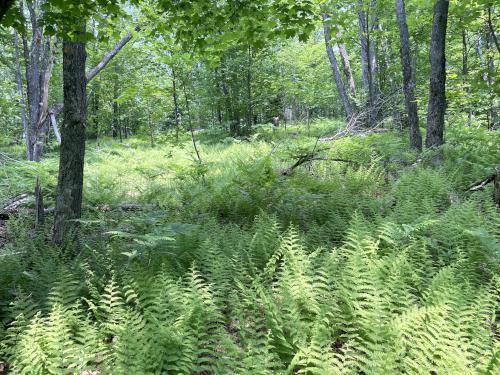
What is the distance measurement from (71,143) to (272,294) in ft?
10.5

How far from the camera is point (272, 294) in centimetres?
316

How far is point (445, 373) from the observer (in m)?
2.15

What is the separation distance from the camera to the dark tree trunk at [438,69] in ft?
22.4

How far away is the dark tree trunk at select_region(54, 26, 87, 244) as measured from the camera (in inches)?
169

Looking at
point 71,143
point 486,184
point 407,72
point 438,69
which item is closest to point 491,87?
point 438,69

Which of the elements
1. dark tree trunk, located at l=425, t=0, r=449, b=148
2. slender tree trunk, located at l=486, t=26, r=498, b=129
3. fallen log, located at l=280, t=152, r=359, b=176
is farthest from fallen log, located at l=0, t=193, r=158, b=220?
slender tree trunk, located at l=486, t=26, r=498, b=129

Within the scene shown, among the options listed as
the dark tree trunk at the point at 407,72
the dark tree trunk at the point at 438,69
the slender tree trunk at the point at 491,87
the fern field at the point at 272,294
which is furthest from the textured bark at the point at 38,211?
the dark tree trunk at the point at 407,72

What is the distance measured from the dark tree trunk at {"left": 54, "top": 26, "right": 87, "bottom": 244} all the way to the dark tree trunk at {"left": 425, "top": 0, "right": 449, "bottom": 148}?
639cm

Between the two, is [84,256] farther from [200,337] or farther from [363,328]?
[363,328]

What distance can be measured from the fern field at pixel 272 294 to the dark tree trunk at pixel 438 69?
198cm

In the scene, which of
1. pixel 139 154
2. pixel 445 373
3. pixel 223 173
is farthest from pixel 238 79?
pixel 445 373

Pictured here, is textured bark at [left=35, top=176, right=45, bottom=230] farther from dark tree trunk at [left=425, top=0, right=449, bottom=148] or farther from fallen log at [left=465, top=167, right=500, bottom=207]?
dark tree trunk at [left=425, top=0, right=449, bottom=148]

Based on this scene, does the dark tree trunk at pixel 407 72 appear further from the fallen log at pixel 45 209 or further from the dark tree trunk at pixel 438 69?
the fallen log at pixel 45 209

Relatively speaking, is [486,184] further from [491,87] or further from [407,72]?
[407,72]
